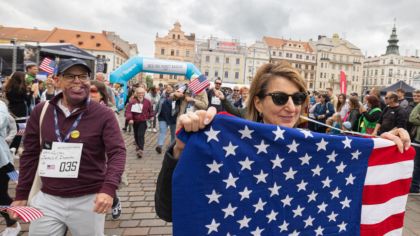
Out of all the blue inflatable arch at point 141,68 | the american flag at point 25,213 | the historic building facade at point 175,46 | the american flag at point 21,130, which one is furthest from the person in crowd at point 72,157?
the historic building facade at point 175,46

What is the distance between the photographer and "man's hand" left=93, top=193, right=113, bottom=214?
2.18 metres

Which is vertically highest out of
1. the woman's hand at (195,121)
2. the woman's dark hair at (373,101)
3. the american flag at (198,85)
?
the american flag at (198,85)

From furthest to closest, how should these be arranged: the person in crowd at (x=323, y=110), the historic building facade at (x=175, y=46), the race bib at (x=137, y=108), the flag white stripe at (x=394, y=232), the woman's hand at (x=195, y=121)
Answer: the historic building facade at (x=175, y=46) → the person in crowd at (x=323, y=110) → the race bib at (x=137, y=108) → the flag white stripe at (x=394, y=232) → the woman's hand at (x=195, y=121)

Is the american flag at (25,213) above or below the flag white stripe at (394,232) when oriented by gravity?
above

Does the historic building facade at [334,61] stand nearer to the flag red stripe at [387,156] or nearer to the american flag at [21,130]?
the american flag at [21,130]

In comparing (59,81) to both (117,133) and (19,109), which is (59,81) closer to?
(117,133)

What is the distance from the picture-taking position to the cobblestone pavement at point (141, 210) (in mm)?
4039

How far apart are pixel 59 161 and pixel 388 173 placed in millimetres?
2310

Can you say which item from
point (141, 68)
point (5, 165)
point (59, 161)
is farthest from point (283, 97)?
point (141, 68)

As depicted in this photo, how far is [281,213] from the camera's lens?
5.90 ft

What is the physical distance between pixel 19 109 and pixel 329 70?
8980cm

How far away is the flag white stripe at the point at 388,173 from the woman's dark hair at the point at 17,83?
681 centimetres

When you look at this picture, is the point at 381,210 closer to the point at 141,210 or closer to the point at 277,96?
the point at 277,96

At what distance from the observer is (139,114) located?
8422 mm
